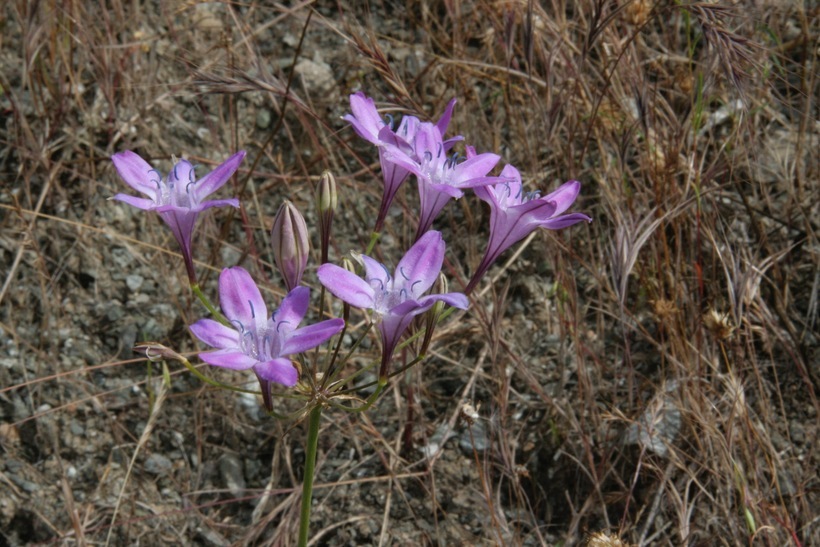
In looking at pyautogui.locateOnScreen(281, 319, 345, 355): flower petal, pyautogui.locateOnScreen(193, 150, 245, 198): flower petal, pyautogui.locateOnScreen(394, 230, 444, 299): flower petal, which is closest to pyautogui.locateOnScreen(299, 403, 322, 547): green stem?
pyautogui.locateOnScreen(281, 319, 345, 355): flower petal

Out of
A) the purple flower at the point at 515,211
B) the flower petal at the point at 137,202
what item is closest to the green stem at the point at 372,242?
the purple flower at the point at 515,211

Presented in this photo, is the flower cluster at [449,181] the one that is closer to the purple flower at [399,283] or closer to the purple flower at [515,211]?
the purple flower at [515,211]

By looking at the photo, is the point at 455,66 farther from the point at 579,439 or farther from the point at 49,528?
the point at 49,528

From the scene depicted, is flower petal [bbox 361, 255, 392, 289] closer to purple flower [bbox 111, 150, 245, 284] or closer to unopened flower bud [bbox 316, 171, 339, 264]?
unopened flower bud [bbox 316, 171, 339, 264]

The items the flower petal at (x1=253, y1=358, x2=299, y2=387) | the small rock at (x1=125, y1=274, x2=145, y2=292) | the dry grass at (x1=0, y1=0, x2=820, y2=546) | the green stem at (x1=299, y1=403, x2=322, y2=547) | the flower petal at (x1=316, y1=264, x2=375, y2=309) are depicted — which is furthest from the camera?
the small rock at (x1=125, y1=274, x2=145, y2=292)

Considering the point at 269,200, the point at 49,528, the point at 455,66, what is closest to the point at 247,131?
the point at 269,200
